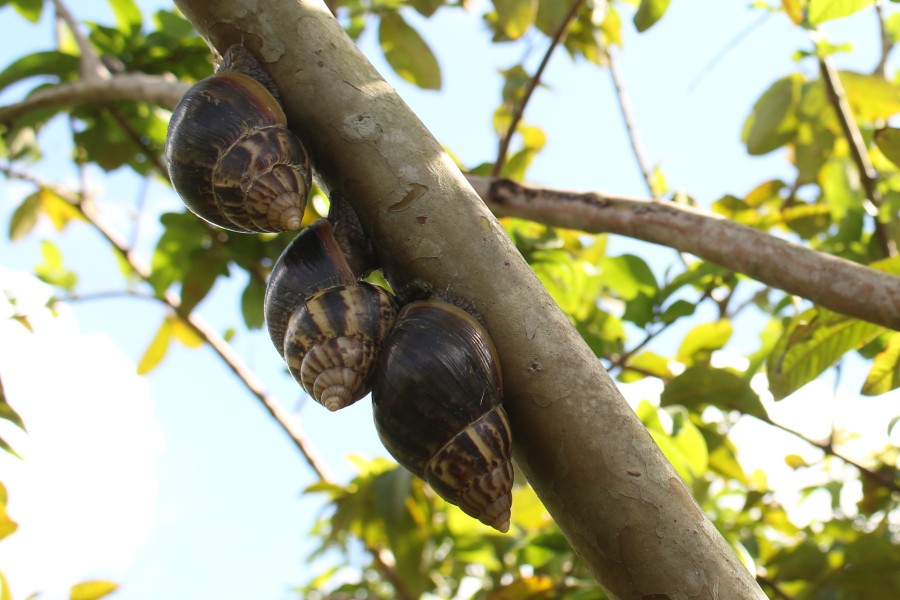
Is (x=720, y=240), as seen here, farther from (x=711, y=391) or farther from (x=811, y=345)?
(x=711, y=391)

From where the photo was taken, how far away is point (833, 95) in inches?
84.8

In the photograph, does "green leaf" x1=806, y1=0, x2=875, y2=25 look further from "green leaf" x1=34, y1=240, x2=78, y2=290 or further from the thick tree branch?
"green leaf" x1=34, y1=240, x2=78, y2=290

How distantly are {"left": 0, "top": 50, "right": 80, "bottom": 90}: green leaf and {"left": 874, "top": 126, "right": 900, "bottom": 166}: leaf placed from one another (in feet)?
7.35

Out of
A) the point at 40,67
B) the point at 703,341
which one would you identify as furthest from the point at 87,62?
the point at 703,341

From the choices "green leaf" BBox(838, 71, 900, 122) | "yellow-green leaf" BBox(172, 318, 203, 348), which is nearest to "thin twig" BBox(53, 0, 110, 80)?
"yellow-green leaf" BBox(172, 318, 203, 348)

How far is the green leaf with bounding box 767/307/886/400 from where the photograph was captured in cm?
162

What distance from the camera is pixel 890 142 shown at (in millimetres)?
1668

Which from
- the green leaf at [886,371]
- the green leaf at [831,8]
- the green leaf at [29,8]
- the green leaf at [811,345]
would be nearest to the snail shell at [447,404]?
the green leaf at [811,345]

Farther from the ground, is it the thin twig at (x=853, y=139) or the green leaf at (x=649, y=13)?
the green leaf at (x=649, y=13)

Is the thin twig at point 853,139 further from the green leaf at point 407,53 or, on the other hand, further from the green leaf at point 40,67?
the green leaf at point 40,67

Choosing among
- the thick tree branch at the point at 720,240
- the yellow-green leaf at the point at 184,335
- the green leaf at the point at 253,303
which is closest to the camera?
the thick tree branch at the point at 720,240

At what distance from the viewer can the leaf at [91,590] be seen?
5.36 feet

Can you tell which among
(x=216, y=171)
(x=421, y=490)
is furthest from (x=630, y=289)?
(x=216, y=171)

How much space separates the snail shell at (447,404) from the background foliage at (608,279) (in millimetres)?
878
